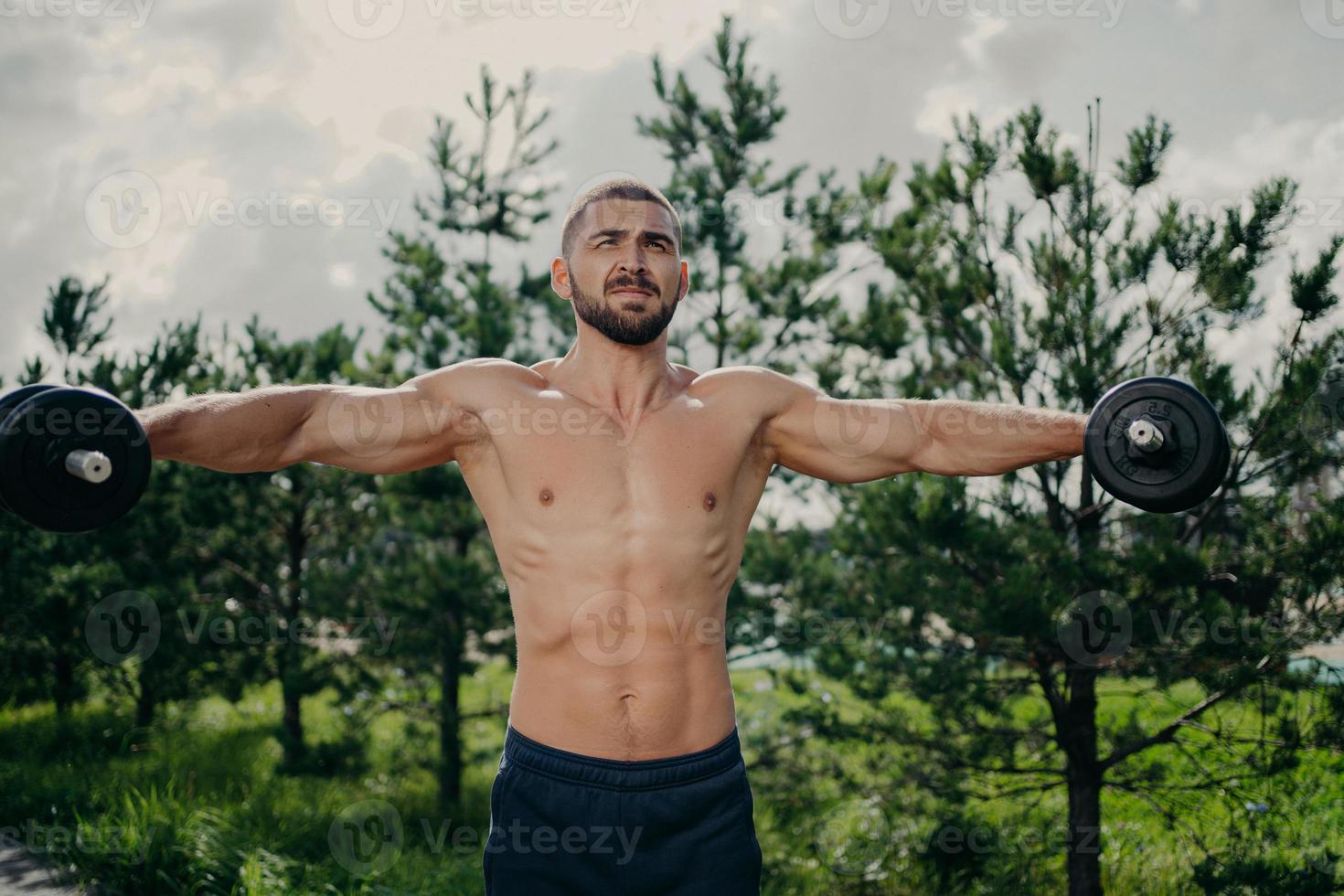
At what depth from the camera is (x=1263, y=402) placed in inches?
169

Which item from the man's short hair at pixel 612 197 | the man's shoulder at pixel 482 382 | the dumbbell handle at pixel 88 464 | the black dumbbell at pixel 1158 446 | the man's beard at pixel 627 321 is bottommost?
the dumbbell handle at pixel 88 464

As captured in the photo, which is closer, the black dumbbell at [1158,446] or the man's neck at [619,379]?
the black dumbbell at [1158,446]

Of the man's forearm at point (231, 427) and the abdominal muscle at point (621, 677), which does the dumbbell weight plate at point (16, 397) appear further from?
the abdominal muscle at point (621, 677)

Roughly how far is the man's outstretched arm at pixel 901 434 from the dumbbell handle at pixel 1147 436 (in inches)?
8.5

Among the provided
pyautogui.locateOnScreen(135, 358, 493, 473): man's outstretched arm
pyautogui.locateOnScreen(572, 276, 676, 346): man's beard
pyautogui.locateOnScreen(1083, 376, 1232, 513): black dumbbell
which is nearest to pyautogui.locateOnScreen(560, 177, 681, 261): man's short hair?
pyautogui.locateOnScreen(572, 276, 676, 346): man's beard

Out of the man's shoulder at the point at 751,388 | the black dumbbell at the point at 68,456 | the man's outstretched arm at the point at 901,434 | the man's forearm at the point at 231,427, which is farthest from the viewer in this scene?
the man's shoulder at the point at 751,388

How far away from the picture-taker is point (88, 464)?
1.91 meters

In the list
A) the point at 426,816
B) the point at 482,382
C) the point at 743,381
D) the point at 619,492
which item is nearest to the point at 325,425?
the point at 482,382

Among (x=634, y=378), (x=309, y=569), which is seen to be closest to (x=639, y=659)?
(x=634, y=378)

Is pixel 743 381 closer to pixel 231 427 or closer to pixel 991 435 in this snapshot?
pixel 991 435

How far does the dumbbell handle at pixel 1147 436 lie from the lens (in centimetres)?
220

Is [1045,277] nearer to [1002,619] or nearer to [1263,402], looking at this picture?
[1263,402]

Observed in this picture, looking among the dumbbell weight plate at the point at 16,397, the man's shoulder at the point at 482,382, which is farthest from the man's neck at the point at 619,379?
the dumbbell weight plate at the point at 16,397

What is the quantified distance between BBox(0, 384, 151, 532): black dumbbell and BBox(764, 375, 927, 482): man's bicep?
1.59 m
